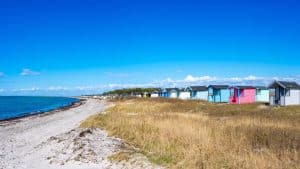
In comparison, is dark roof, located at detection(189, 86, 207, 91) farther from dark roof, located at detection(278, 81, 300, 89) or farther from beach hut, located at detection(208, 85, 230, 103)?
dark roof, located at detection(278, 81, 300, 89)

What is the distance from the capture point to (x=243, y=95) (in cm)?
7188

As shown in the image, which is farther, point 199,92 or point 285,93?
point 199,92

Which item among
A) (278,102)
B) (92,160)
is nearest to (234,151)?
(92,160)

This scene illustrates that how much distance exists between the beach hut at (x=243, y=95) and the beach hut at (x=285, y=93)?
1896 centimetres

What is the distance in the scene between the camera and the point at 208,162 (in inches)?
477

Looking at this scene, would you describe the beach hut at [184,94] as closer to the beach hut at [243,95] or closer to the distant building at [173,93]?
the distant building at [173,93]

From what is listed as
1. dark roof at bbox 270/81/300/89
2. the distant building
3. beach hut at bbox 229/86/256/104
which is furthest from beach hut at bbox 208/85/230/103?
dark roof at bbox 270/81/300/89

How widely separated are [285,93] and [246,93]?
2170cm

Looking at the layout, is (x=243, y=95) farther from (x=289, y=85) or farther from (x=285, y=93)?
(x=285, y=93)

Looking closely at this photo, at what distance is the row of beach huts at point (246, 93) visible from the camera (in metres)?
50.4

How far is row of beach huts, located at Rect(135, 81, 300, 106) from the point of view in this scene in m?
50.4

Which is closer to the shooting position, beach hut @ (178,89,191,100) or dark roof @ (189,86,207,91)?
dark roof @ (189,86,207,91)

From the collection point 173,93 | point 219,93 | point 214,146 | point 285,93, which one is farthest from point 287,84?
point 173,93

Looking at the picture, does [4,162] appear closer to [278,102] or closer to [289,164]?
[289,164]
